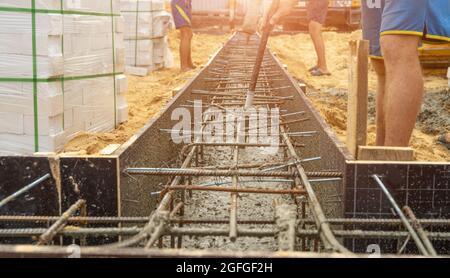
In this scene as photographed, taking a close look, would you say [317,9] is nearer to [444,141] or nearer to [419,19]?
[444,141]

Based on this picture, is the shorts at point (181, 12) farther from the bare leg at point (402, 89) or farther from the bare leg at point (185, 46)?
the bare leg at point (402, 89)

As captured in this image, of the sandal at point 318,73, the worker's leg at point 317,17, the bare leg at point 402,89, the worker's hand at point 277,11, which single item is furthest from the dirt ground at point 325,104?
the bare leg at point 402,89

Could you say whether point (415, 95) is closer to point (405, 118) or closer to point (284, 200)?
point (405, 118)

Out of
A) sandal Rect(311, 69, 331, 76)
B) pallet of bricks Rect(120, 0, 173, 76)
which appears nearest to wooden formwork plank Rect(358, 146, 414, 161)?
sandal Rect(311, 69, 331, 76)

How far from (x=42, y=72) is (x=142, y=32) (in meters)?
6.43

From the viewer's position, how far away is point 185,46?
10406 mm

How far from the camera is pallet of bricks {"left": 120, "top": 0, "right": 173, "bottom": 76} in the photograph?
35.7 ft

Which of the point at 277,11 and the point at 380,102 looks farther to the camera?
the point at 277,11

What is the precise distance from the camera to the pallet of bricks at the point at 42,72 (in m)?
4.59

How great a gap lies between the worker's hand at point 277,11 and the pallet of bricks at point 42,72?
5.88 ft

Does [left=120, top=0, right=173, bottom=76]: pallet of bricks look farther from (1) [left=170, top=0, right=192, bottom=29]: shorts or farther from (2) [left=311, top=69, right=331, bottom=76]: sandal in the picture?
(2) [left=311, top=69, right=331, bottom=76]: sandal

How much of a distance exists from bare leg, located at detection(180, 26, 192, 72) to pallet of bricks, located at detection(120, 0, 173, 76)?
0.86 metres

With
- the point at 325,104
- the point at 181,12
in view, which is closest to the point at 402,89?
the point at 325,104
